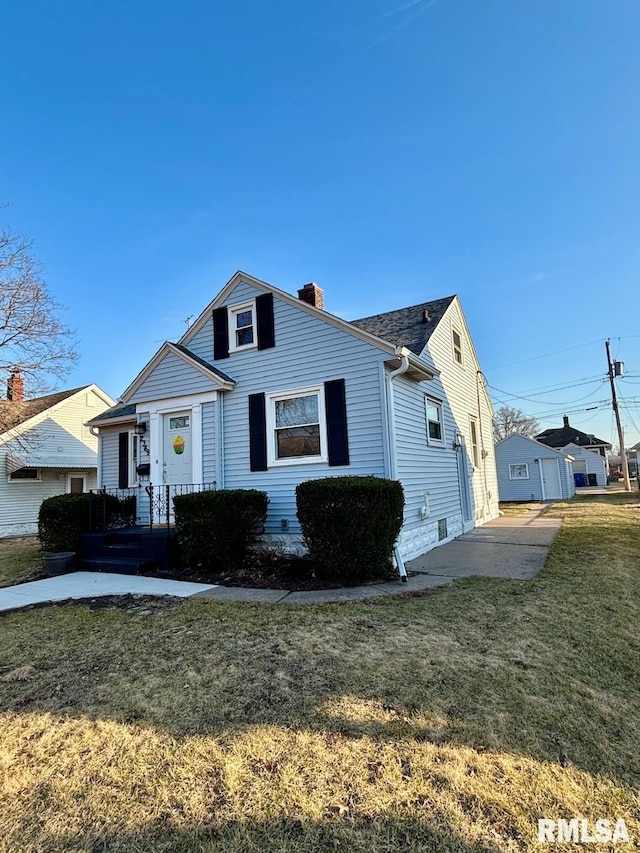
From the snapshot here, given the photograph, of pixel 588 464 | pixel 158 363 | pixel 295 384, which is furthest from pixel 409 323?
pixel 588 464

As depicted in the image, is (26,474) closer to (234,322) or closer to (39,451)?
(39,451)

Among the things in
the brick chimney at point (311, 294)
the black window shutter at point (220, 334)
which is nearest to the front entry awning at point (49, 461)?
the black window shutter at point (220, 334)

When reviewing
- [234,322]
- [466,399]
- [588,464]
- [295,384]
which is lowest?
[588,464]

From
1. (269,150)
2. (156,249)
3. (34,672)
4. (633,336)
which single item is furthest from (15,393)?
(633,336)

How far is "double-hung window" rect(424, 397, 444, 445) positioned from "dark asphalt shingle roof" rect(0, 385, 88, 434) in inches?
643

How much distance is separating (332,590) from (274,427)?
12.4ft

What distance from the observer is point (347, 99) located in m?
10.0

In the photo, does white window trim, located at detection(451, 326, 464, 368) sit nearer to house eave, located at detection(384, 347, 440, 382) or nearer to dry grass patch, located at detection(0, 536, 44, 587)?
house eave, located at detection(384, 347, 440, 382)

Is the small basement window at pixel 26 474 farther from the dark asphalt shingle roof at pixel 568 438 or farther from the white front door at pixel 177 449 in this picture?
the dark asphalt shingle roof at pixel 568 438

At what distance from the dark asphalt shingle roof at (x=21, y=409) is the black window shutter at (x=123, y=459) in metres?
8.81

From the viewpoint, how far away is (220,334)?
9961 millimetres

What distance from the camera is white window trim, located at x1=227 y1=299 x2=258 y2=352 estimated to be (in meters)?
9.46

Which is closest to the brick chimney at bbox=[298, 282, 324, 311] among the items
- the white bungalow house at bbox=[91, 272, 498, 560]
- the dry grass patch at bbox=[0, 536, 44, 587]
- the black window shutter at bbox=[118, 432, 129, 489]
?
the white bungalow house at bbox=[91, 272, 498, 560]

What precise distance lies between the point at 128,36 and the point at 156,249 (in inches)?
200
